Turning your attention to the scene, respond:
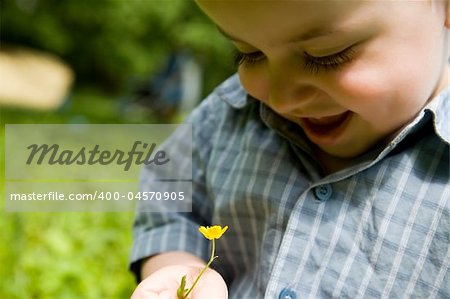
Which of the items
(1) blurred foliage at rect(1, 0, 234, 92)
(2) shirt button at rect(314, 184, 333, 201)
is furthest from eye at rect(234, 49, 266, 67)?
(1) blurred foliage at rect(1, 0, 234, 92)

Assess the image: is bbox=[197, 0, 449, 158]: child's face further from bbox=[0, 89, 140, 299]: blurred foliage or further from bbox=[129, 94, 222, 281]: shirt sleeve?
bbox=[0, 89, 140, 299]: blurred foliage

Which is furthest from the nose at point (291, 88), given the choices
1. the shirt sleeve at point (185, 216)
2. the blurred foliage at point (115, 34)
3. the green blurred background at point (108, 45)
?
the blurred foliage at point (115, 34)

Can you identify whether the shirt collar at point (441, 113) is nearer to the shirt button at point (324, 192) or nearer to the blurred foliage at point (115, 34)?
the shirt button at point (324, 192)

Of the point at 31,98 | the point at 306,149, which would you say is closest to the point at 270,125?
the point at 306,149

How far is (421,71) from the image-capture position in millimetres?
585

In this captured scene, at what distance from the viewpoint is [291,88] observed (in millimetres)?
591

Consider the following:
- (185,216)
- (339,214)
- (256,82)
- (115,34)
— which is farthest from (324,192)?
(115,34)

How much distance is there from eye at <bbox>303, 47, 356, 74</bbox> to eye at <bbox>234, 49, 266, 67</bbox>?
5 centimetres

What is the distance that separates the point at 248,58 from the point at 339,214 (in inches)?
6.9

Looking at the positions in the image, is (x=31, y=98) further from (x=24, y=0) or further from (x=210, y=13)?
(x=210, y=13)

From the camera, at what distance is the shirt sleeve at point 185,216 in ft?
2.62

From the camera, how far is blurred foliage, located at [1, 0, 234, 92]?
8.41 feet

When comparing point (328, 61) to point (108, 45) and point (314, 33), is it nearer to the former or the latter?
point (314, 33)

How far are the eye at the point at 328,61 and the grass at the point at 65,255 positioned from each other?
22.8 inches
